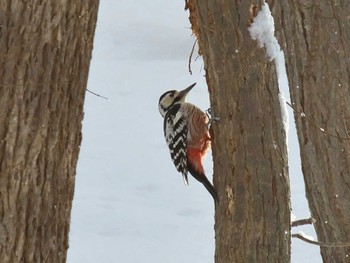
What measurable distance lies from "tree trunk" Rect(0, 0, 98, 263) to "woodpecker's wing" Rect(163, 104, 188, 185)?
3080 millimetres

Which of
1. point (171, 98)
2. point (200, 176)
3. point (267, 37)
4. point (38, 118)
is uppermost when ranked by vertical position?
point (171, 98)

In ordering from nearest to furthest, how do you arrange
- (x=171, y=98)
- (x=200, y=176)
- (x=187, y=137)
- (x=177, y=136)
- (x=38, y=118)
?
1. (x=38, y=118)
2. (x=200, y=176)
3. (x=187, y=137)
4. (x=177, y=136)
5. (x=171, y=98)

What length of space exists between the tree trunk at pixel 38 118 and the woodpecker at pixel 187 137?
2810 mm

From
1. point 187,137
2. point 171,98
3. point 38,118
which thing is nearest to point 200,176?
point 187,137

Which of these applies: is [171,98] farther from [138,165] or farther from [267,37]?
[138,165]

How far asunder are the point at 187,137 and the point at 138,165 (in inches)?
218

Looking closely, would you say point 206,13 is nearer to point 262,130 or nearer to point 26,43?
point 262,130

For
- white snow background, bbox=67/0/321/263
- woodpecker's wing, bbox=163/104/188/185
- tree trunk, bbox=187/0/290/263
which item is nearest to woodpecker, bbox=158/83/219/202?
woodpecker's wing, bbox=163/104/188/185

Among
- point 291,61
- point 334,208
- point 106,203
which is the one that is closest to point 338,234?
point 334,208

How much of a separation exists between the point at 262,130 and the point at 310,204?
0.77 m

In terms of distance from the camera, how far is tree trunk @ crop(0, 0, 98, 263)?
312 cm

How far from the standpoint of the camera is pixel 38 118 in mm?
3150

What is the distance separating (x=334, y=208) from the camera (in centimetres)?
492

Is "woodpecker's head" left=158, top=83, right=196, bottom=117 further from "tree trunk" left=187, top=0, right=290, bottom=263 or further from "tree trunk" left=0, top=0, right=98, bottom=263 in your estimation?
"tree trunk" left=0, top=0, right=98, bottom=263
